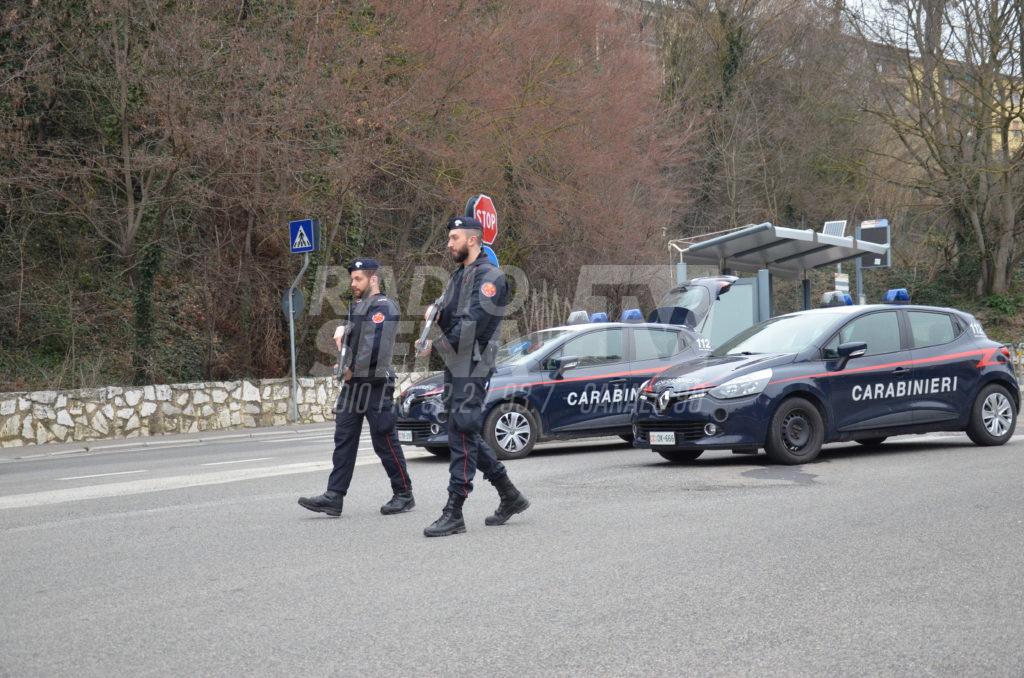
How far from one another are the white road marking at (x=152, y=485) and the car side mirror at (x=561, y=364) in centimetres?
226

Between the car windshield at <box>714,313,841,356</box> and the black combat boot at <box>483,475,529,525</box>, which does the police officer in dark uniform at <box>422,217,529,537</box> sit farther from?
the car windshield at <box>714,313,841,356</box>

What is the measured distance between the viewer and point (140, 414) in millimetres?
20984

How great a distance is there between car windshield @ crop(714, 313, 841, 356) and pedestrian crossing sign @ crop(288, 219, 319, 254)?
36.9ft

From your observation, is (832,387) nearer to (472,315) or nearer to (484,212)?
(484,212)

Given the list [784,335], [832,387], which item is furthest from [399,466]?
[784,335]

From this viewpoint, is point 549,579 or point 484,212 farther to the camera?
point 484,212

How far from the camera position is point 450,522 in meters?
7.79

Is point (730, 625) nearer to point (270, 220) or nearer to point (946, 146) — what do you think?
point (270, 220)

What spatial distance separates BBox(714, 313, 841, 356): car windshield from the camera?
11953 mm

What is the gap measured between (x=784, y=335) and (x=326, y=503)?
562 cm

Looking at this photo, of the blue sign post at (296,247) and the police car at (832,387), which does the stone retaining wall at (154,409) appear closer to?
the blue sign post at (296,247)

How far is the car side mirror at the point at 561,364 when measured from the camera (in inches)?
526

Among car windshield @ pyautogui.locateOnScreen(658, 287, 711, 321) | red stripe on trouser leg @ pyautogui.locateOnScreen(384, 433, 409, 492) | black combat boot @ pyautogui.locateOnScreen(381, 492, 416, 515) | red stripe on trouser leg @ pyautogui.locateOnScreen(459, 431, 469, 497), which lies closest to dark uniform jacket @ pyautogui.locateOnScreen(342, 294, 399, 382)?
red stripe on trouser leg @ pyautogui.locateOnScreen(384, 433, 409, 492)

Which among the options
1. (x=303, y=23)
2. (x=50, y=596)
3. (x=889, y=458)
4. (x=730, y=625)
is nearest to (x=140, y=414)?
(x=303, y=23)
